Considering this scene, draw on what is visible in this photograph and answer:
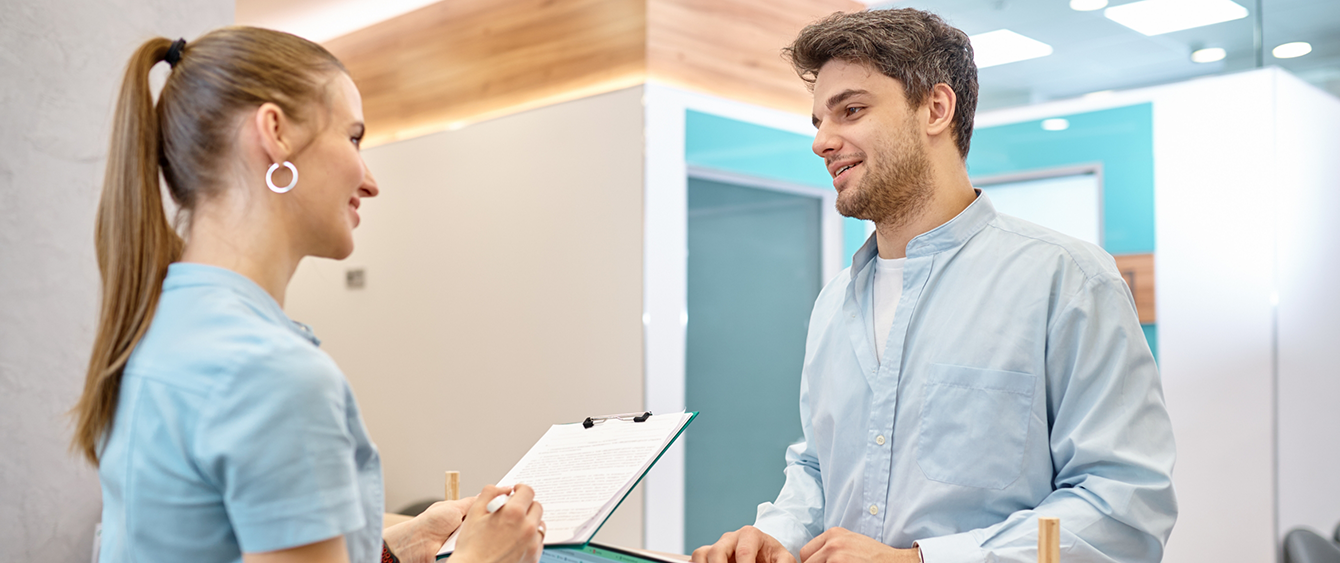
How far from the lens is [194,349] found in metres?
0.90

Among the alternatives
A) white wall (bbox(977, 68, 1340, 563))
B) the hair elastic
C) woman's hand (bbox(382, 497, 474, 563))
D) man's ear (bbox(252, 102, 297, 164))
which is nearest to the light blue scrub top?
man's ear (bbox(252, 102, 297, 164))

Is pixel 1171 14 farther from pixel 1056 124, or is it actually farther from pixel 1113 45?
pixel 1056 124

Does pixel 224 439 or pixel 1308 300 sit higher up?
pixel 1308 300

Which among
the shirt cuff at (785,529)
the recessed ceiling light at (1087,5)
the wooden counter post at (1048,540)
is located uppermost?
the recessed ceiling light at (1087,5)

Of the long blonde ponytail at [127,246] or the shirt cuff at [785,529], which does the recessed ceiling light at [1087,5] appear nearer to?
the shirt cuff at [785,529]

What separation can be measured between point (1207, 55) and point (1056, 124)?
613mm

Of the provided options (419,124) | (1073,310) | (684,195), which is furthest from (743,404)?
(1073,310)

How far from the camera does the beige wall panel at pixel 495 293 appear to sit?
4.22 meters

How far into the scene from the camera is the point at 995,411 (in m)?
1.50

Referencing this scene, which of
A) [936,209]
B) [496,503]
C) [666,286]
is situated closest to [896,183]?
[936,209]

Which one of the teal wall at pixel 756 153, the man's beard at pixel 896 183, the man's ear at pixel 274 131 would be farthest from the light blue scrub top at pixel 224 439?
the teal wall at pixel 756 153

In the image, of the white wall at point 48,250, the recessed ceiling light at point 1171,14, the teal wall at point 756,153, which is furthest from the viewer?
the teal wall at point 756,153

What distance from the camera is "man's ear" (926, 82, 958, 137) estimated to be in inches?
67.8

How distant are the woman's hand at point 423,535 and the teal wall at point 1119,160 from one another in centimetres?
324
